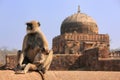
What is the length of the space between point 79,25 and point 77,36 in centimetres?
154

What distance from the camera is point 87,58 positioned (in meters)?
17.9

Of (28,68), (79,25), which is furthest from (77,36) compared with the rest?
(28,68)

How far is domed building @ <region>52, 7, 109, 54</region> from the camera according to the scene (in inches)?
1001

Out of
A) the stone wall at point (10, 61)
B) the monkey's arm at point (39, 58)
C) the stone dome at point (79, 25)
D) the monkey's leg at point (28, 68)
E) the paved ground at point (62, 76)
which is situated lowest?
the stone wall at point (10, 61)

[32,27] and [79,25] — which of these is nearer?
[32,27]

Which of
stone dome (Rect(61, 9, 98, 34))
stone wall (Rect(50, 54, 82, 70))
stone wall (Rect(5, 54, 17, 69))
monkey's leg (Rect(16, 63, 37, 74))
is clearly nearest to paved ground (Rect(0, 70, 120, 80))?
monkey's leg (Rect(16, 63, 37, 74))

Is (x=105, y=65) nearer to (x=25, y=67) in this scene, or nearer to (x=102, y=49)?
(x=102, y=49)

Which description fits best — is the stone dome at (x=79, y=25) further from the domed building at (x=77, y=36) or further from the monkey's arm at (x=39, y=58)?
the monkey's arm at (x=39, y=58)

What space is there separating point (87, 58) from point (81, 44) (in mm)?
7919

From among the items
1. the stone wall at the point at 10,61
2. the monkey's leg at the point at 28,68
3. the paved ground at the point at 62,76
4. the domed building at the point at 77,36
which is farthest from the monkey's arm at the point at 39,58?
the domed building at the point at 77,36

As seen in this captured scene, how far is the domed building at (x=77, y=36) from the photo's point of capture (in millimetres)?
25422

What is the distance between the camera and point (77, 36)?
2627 cm

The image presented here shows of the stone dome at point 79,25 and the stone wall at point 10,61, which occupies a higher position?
the stone dome at point 79,25

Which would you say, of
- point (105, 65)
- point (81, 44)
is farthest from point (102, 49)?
point (81, 44)
